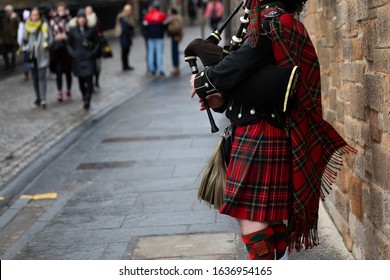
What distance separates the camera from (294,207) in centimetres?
382

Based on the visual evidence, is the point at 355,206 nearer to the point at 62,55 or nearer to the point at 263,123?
the point at 263,123

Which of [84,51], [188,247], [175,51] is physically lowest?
[175,51]

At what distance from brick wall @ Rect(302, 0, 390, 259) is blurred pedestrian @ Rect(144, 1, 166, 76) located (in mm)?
14989

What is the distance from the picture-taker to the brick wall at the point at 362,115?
413 cm

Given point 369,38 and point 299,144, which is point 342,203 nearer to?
point 369,38

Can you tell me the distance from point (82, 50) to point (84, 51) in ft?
0.22

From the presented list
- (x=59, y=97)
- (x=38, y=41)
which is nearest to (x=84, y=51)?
(x=38, y=41)

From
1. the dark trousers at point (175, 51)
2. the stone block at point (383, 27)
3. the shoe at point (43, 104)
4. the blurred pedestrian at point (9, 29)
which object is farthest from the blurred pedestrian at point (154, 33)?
the stone block at point (383, 27)

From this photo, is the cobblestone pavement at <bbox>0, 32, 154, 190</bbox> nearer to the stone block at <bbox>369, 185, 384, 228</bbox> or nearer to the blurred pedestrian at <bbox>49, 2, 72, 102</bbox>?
the blurred pedestrian at <bbox>49, 2, 72, 102</bbox>

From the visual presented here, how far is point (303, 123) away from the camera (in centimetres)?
379

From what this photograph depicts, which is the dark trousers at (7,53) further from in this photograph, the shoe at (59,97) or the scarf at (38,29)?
the scarf at (38,29)

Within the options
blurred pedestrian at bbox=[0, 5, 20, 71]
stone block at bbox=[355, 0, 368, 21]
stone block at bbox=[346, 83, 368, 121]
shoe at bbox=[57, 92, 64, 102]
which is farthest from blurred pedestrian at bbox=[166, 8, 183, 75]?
stone block at bbox=[355, 0, 368, 21]

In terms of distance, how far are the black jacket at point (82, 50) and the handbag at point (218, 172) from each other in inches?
422
